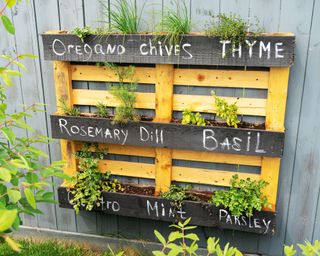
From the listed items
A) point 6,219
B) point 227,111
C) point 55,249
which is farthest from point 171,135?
point 6,219

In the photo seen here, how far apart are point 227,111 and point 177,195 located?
72 centimetres

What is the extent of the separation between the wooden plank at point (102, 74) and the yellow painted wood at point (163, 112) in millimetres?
84

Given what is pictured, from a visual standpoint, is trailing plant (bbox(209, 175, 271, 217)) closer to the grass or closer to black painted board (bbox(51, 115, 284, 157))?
black painted board (bbox(51, 115, 284, 157))

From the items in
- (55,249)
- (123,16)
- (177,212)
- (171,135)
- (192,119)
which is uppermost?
(123,16)

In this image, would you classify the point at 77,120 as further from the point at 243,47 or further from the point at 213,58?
the point at 243,47

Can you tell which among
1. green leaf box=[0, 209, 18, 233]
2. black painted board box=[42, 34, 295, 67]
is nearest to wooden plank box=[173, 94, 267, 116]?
black painted board box=[42, 34, 295, 67]

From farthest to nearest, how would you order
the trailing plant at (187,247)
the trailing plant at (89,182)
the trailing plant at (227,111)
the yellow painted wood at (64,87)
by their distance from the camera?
1. the trailing plant at (89,182)
2. the yellow painted wood at (64,87)
3. the trailing plant at (227,111)
4. the trailing plant at (187,247)

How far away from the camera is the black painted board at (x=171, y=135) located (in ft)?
7.25

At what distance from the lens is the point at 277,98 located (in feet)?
7.28

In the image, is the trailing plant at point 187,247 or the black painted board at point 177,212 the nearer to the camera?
the trailing plant at point 187,247

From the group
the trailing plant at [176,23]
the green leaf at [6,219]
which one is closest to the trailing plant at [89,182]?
the trailing plant at [176,23]

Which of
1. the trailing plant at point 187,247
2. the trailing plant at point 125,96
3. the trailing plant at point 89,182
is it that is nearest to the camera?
the trailing plant at point 187,247

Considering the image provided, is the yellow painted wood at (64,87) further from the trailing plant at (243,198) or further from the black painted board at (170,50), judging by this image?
the trailing plant at (243,198)

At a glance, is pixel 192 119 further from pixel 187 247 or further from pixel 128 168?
pixel 187 247
